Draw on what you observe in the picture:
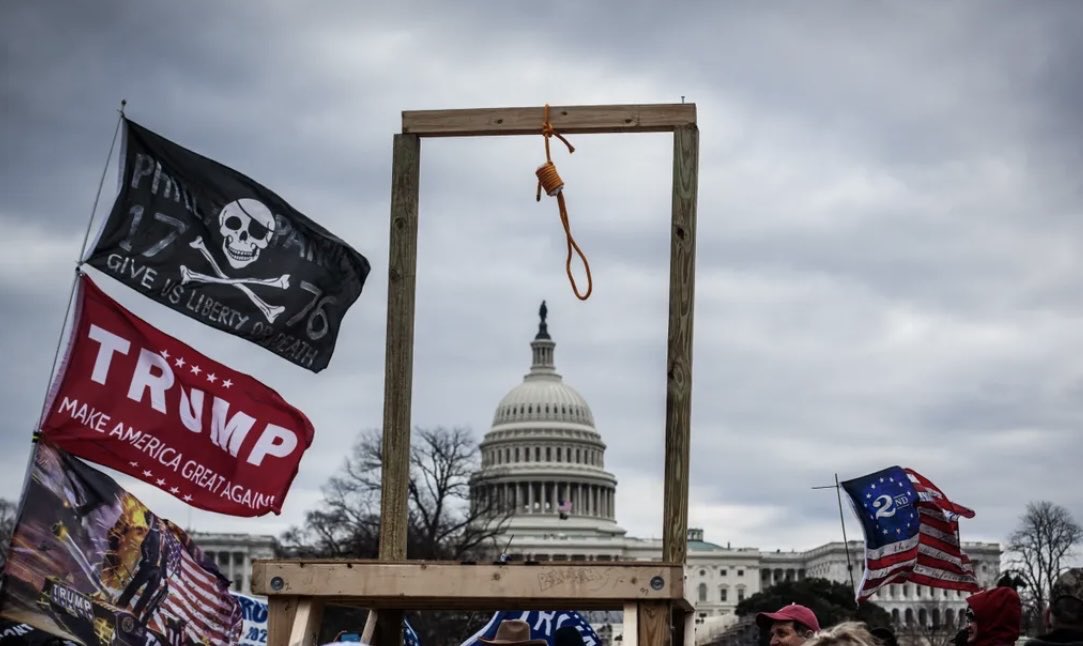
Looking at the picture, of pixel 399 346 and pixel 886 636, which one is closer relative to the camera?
pixel 399 346

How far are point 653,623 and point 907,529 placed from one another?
973 centimetres

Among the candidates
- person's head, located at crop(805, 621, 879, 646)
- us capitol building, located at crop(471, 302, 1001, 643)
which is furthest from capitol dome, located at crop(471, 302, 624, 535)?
person's head, located at crop(805, 621, 879, 646)

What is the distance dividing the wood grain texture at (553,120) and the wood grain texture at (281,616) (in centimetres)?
204

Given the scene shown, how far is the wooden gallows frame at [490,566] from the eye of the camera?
256 inches

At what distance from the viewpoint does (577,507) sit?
16000 cm

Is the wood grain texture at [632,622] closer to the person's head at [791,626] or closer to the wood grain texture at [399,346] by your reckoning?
the person's head at [791,626]

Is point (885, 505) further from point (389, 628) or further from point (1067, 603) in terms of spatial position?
point (1067, 603)

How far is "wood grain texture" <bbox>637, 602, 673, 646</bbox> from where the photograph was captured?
6477mm

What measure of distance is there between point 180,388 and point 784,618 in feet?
9.83

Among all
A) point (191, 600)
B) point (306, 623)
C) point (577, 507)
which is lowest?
point (306, 623)

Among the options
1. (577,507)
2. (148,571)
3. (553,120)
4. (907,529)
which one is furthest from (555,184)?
(577,507)

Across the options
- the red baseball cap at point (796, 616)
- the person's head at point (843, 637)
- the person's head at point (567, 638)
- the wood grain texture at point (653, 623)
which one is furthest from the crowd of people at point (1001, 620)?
the person's head at point (843, 637)

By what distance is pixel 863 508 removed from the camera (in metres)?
16.0

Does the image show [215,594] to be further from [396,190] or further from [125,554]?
[396,190]
